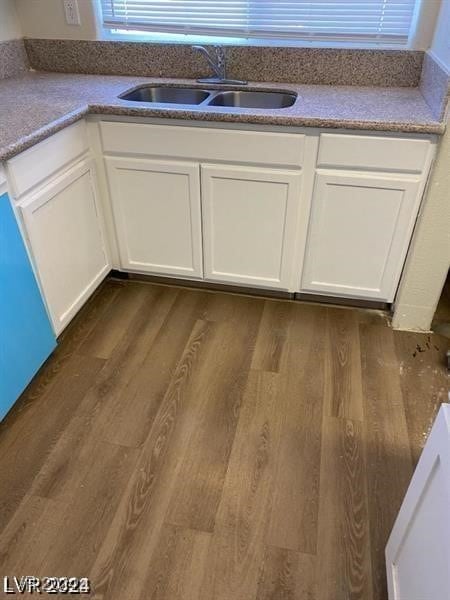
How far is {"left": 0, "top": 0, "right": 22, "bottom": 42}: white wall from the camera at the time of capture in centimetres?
224

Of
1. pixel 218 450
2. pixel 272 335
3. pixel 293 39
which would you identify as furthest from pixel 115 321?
pixel 293 39

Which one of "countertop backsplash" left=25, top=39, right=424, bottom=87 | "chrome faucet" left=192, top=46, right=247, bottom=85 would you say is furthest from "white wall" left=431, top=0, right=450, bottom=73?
"chrome faucet" left=192, top=46, right=247, bottom=85

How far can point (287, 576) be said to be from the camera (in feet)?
4.18

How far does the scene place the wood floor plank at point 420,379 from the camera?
5.54 feet

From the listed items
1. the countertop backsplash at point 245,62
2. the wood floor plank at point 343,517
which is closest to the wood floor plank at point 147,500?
the wood floor plank at point 343,517

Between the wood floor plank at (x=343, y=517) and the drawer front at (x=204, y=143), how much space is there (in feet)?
3.57

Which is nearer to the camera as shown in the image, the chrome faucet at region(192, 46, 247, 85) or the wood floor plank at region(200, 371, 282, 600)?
the wood floor plank at region(200, 371, 282, 600)

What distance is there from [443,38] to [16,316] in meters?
1.97

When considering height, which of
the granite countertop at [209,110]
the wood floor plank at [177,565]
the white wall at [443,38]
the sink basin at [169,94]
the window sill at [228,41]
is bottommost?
the wood floor plank at [177,565]

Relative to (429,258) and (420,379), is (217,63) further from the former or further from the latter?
(420,379)

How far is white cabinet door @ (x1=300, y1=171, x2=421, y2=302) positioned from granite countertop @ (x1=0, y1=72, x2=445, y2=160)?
0.72 feet

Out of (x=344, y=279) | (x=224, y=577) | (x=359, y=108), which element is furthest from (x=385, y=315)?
(x=224, y=577)

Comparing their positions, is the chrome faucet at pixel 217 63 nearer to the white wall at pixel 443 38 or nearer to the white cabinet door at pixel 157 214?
the white cabinet door at pixel 157 214

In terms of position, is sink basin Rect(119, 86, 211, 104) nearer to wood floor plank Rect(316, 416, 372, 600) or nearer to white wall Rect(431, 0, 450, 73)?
white wall Rect(431, 0, 450, 73)
